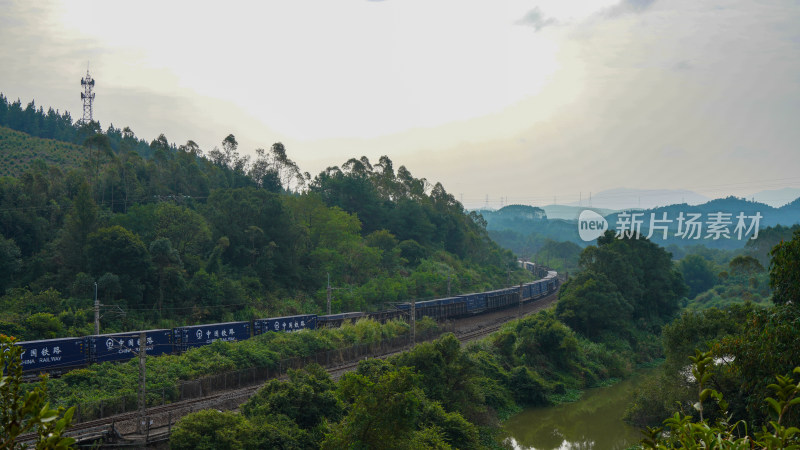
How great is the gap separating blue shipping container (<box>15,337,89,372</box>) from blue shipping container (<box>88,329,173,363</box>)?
1.86 ft

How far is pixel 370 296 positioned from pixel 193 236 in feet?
57.7

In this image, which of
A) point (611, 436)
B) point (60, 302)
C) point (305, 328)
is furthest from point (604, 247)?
point (60, 302)

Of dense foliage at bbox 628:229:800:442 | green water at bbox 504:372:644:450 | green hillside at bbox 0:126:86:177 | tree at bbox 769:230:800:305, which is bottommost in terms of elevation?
green water at bbox 504:372:644:450

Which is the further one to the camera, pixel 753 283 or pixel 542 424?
pixel 753 283

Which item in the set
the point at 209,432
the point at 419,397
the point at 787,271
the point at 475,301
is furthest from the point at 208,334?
the point at 475,301

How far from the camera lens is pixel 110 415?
2450 centimetres

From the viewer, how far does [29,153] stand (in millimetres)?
74312

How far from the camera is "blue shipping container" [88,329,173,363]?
30.1 m

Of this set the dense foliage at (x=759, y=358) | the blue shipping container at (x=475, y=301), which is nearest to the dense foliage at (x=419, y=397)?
the dense foliage at (x=759, y=358)

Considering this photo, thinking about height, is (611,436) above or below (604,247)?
below

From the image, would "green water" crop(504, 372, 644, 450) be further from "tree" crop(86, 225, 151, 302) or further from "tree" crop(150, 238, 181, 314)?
"tree" crop(86, 225, 151, 302)

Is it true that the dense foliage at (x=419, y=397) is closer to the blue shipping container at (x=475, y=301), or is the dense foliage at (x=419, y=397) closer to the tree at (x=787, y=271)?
the tree at (x=787, y=271)

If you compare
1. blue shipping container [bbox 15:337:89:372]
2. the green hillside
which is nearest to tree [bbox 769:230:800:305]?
blue shipping container [bbox 15:337:89:372]

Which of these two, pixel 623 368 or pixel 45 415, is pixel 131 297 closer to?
pixel 623 368
